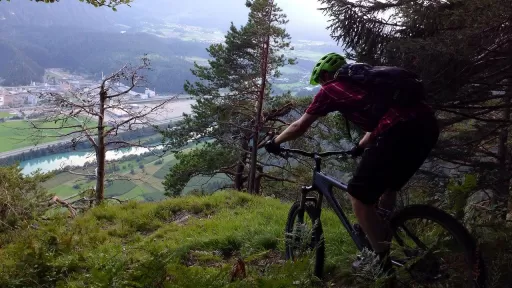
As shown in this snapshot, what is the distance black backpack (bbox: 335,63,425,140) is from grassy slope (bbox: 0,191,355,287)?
1264mm

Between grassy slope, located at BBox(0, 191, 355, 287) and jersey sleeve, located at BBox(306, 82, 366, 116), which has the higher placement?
jersey sleeve, located at BBox(306, 82, 366, 116)

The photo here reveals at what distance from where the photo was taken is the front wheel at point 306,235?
133 inches

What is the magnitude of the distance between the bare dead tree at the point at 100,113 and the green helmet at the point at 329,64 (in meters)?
9.13

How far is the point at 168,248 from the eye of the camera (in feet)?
15.5

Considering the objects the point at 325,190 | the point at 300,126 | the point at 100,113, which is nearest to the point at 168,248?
the point at 325,190

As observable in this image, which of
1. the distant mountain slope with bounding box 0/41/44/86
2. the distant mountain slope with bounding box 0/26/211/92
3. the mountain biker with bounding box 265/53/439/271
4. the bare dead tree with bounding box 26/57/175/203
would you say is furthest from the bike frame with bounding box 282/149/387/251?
the distant mountain slope with bounding box 0/41/44/86

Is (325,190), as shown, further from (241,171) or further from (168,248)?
(241,171)

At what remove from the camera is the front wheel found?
11.1ft

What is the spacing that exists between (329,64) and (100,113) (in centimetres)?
971

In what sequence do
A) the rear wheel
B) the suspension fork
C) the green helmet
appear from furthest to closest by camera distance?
the suspension fork → the green helmet → the rear wheel

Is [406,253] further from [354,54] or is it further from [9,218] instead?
[9,218]

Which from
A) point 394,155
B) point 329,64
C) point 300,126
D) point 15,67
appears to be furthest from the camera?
point 15,67

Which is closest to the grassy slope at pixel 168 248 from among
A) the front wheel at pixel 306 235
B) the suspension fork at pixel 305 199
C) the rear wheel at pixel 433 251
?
the front wheel at pixel 306 235

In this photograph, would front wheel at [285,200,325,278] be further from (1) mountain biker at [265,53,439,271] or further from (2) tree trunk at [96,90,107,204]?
(2) tree trunk at [96,90,107,204]
